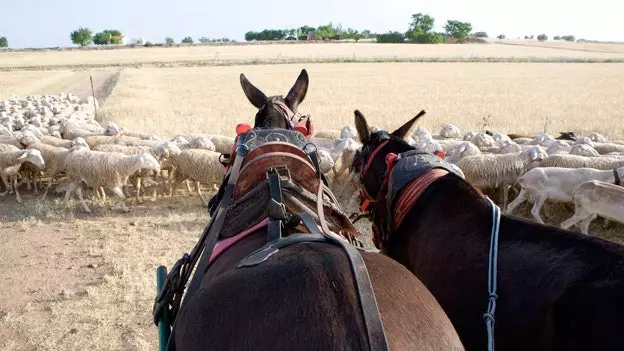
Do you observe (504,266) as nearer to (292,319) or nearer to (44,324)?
(292,319)

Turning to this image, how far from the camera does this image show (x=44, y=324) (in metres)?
5.34

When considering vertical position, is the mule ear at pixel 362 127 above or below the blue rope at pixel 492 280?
above

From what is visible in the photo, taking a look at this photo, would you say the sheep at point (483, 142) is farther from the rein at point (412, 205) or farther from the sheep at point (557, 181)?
the rein at point (412, 205)

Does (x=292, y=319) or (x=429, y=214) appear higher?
(x=292, y=319)

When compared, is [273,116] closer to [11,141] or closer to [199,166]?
[199,166]

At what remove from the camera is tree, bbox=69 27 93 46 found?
121 meters

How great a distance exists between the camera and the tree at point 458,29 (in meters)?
98.3

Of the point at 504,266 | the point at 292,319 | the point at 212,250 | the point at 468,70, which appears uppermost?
the point at 292,319

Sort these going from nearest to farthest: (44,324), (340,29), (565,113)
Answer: (44,324)
(565,113)
(340,29)

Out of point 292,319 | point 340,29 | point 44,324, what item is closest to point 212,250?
point 292,319

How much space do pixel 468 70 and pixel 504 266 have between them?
4325 centimetres

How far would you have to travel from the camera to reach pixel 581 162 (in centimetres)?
957

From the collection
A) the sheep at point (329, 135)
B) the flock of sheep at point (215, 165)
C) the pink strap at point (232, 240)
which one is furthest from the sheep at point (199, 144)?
the pink strap at point (232, 240)

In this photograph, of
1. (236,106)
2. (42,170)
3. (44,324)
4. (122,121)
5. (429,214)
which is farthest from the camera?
(236,106)
